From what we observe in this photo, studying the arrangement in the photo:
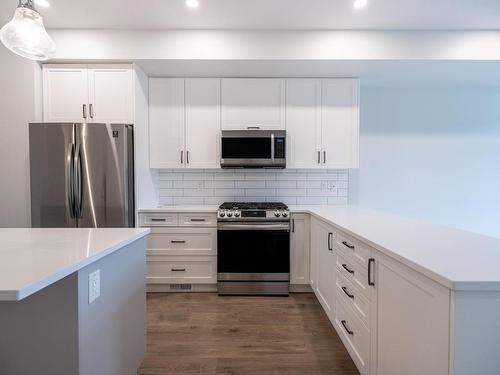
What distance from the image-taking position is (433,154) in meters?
3.67

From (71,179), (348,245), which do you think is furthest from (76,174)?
(348,245)

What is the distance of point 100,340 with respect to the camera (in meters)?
1.26

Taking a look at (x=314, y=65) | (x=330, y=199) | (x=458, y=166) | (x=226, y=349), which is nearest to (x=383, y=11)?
(x=314, y=65)

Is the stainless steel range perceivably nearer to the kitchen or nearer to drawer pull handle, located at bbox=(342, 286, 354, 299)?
the kitchen

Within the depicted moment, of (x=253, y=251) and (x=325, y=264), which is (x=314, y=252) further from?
(x=253, y=251)

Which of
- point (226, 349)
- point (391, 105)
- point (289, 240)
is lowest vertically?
point (226, 349)

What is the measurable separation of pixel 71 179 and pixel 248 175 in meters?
1.91

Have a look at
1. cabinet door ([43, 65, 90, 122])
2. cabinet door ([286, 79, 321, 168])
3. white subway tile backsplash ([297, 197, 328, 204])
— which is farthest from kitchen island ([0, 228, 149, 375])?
white subway tile backsplash ([297, 197, 328, 204])

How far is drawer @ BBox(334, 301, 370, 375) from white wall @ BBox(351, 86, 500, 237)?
2.02 meters

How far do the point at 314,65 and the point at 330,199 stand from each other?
162 centimetres

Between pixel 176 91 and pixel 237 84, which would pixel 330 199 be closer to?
pixel 237 84

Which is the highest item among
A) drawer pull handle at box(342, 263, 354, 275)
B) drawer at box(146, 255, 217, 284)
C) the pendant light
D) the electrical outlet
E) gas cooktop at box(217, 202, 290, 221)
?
the pendant light

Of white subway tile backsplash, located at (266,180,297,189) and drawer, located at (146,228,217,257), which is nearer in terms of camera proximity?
drawer, located at (146,228,217,257)

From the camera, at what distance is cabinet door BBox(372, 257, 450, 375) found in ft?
3.29
